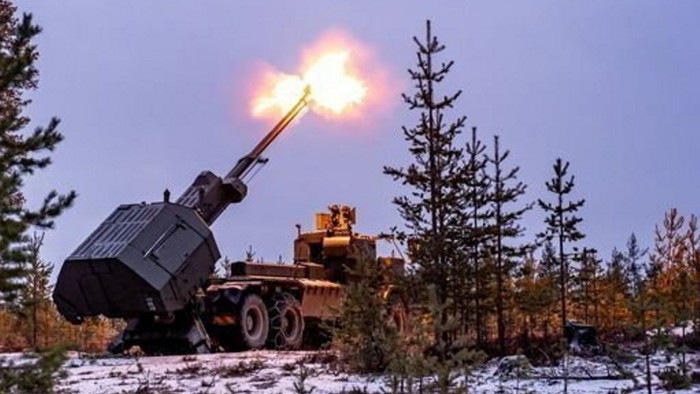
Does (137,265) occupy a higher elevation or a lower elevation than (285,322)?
higher

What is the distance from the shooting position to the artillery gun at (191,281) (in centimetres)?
2216

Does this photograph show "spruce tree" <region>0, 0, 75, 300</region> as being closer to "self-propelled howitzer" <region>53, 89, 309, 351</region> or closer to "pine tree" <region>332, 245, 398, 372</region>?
"pine tree" <region>332, 245, 398, 372</region>

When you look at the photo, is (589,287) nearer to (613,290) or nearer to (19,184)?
(613,290)

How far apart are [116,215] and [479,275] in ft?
30.5

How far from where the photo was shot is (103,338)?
158 ft

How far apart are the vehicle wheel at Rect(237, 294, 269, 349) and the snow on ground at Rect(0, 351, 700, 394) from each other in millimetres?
5428

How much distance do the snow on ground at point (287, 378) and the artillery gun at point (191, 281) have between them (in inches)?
128

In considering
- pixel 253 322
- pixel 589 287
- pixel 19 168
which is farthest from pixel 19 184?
pixel 589 287

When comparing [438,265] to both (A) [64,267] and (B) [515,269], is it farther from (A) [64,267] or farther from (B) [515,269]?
(A) [64,267]

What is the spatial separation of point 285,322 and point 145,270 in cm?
594

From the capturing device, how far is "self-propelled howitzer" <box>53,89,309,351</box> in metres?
22.0

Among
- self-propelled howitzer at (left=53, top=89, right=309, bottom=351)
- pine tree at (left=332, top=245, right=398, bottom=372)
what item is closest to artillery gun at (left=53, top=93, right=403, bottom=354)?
self-propelled howitzer at (left=53, top=89, right=309, bottom=351)

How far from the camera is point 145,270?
2197cm

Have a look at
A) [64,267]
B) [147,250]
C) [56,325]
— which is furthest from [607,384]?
[56,325]
